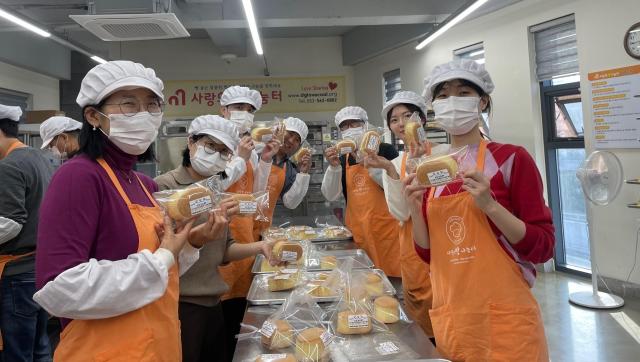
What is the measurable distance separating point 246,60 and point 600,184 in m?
6.97

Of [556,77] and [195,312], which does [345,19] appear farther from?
[195,312]

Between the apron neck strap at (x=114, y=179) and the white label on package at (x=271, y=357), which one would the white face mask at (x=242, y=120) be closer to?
the apron neck strap at (x=114, y=179)

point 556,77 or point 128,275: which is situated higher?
point 556,77

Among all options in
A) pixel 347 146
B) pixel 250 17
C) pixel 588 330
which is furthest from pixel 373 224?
pixel 250 17

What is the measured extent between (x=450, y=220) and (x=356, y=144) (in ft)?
4.65

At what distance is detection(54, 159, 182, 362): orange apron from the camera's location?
112 cm

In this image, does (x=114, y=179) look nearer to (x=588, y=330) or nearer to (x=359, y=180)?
(x=359, y=180)

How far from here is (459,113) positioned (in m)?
1.51

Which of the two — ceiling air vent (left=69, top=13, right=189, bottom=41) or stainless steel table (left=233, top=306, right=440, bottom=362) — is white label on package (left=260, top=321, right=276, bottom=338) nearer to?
stainless steel table (left=233, top=306, right=440, bottom=362)

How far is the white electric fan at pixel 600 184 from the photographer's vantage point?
12.5 ft

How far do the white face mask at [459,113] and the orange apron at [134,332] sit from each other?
1.13m

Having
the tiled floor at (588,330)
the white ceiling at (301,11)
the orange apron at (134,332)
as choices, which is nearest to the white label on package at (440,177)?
the orange apron at (134,332)

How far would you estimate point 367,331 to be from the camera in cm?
150

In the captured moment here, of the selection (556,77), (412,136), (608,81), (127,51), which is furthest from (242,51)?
(412,136)
